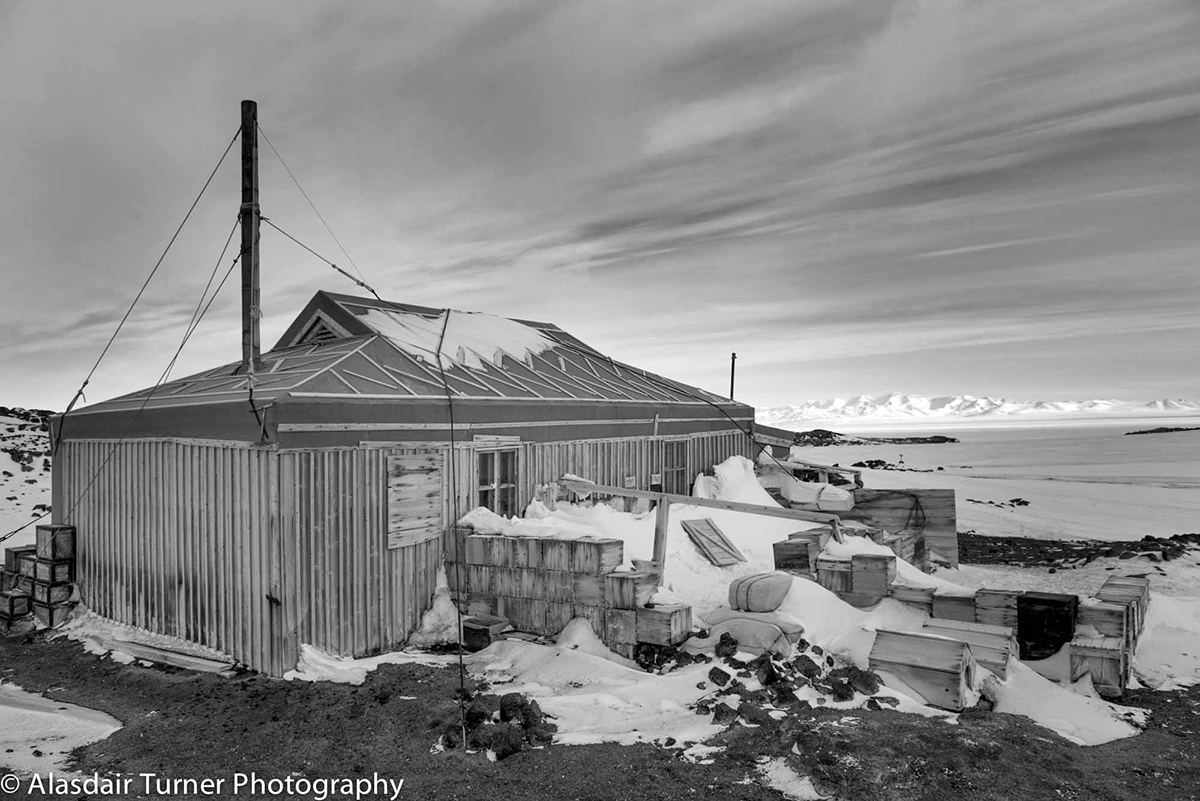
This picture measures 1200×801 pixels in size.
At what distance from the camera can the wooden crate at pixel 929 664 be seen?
8.21 metres

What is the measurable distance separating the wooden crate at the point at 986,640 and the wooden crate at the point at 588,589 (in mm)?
4513

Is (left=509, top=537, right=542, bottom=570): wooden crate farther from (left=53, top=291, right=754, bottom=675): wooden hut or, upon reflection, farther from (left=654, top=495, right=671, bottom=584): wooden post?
(left=654, top=495, right=671, bottom=584): wooden post

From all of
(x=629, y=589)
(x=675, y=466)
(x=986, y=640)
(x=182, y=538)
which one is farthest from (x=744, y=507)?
(x=182, y=538)

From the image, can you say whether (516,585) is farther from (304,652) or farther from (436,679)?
(304,652)

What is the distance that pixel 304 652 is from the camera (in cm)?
1007

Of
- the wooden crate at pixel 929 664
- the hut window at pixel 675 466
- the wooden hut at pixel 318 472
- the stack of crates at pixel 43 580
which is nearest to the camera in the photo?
the wooden crate at pixel 929 664

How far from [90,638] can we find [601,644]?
30.5ft

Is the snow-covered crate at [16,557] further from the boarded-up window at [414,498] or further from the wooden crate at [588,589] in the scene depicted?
the wooden crate at [588,589]

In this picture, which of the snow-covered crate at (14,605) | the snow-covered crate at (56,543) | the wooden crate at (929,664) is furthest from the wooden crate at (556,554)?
the snow-covered crate at (14,605)

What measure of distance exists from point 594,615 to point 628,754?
3.46 m

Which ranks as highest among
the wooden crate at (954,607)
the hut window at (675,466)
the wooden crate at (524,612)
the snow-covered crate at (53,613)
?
the hut window at (675,466)

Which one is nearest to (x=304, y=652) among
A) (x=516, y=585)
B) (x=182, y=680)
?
(x=182, y=680)

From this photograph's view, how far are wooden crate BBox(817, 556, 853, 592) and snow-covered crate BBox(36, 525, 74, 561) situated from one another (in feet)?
47.5

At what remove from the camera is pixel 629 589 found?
1020cm
